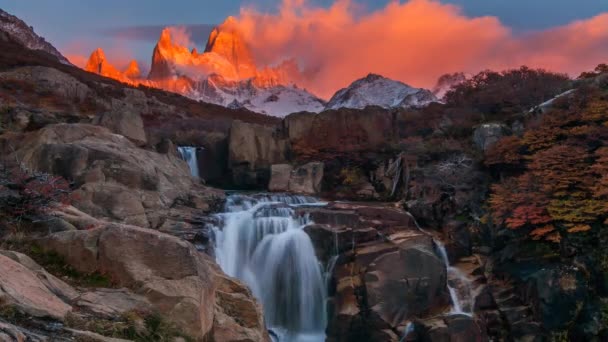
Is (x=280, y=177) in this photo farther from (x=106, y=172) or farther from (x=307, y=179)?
(x=106, y=172)

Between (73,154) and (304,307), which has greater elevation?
(73,154)

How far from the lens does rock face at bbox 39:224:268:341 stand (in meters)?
6.96

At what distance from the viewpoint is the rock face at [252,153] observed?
3028 cm

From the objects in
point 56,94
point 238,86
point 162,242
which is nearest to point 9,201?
point 162,242

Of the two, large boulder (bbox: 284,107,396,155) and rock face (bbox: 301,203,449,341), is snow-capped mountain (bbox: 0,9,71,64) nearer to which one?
large boulder (bbox: 284,107,396,155)

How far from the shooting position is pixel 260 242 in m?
18.3

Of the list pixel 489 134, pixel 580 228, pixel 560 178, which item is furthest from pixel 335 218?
pixel 489 134

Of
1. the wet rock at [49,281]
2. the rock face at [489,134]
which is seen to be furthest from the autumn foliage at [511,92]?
the wet rock at [49,281]

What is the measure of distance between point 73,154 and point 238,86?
129 meters

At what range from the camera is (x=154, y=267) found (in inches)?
291

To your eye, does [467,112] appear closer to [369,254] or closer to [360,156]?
[360,156]

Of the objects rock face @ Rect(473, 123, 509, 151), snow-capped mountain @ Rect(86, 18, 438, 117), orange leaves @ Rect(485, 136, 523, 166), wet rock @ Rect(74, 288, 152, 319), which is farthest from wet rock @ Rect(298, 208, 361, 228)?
Result: snow-capped mountain @ Rect(86, 18, 438, 117)

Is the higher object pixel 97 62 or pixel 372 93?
pixel 97 62

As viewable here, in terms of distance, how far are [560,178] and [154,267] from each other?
1448 centimetres
